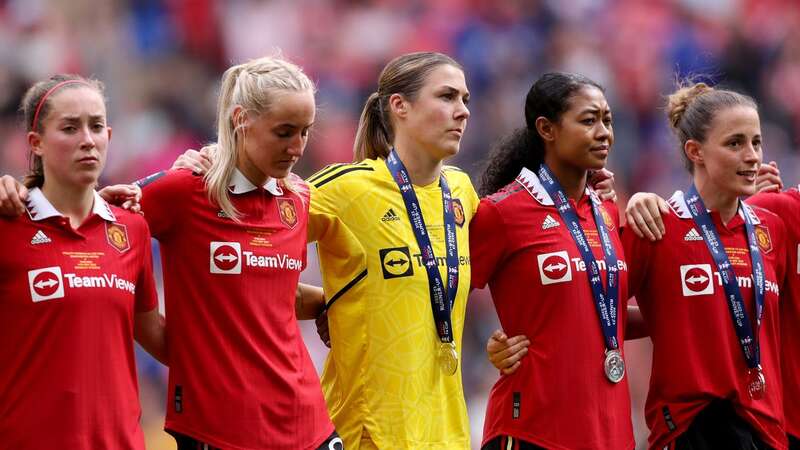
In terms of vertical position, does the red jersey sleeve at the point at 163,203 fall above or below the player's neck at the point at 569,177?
below

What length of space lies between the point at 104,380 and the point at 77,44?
564 centimetres

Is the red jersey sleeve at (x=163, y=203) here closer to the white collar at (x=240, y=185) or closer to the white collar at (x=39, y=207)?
the white collar at (x=240, y=185)

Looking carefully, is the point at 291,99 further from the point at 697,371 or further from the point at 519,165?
the point at 697,371

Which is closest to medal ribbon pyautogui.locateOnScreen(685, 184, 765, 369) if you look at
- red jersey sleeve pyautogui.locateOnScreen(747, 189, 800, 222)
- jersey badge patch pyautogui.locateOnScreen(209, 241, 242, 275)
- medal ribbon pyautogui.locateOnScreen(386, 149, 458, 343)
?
red jersey sleeve pyautogui.locateOnScreen(747, 189, 800, 222)

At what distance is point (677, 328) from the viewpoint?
5242mm

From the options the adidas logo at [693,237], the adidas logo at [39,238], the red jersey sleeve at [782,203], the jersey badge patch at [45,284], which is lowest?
the jersey badge patch at [45,284]

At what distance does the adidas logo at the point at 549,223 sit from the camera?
5.16 metres

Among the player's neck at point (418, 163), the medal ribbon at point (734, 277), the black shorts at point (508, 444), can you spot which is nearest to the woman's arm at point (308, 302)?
the player's neck at point (418, 163)

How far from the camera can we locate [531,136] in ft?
17.9

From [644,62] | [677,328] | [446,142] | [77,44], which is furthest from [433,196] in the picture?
[644,62]

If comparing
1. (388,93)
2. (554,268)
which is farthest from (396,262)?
(388,93)

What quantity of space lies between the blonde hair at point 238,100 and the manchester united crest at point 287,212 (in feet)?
0.66

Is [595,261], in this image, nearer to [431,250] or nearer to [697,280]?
[697,280]

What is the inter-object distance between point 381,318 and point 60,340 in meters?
1.26
